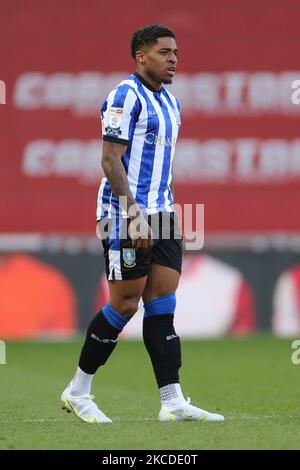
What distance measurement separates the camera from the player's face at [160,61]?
19.2 feet

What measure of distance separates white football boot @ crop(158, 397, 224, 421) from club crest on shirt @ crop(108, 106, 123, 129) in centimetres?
136

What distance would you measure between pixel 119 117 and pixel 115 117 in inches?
0.8

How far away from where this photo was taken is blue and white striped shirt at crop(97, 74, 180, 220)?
223 inches

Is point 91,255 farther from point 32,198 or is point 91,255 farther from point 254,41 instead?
point 254,41

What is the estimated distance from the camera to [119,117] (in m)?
5.64

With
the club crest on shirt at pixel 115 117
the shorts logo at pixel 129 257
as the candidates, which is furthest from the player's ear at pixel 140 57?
the shorts logo at pixel 129 257

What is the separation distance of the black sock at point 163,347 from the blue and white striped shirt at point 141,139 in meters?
0.56

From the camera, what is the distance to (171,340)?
5.84m
